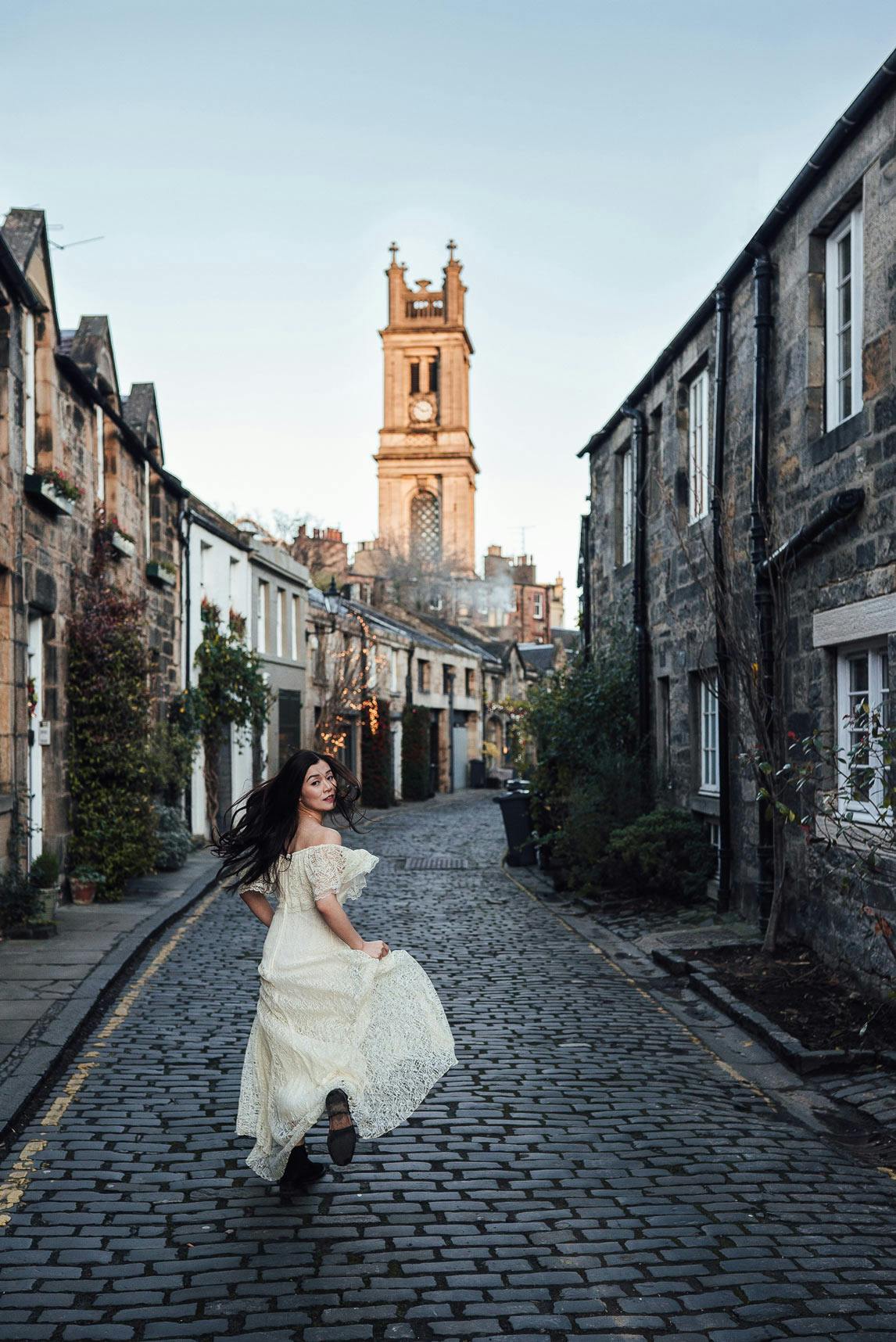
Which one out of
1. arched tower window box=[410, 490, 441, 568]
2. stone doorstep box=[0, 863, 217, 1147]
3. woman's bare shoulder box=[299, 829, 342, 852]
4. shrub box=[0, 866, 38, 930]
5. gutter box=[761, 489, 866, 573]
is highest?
arched tower window box=[410, 490, 441, 568]

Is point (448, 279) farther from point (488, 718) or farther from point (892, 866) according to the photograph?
point (892, 866)

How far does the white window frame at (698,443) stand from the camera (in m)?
13.2

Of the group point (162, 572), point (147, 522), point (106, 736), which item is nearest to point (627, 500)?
point (162, 572)

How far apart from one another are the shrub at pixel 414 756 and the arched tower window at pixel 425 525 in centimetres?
4339

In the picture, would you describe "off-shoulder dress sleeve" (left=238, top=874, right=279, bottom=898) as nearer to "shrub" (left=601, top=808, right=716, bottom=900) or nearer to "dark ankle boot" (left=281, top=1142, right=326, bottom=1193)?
"dark ankle boot" (left=281, top=1142, right=326, bottom=1193)

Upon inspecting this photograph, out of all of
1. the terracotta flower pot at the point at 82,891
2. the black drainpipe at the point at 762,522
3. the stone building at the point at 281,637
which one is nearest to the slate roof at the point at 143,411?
the stone building at the point at 281,637

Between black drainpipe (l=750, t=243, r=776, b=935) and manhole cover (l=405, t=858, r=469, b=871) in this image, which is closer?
black drainpipe (l=750, t=243, r=776, b=935)

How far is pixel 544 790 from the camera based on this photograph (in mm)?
17188

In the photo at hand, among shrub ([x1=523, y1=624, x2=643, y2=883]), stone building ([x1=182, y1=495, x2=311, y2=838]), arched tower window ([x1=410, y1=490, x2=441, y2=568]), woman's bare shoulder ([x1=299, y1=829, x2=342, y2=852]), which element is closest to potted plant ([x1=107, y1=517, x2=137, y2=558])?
stone building ([x1=182, y1=495, x2=311, y2=838])

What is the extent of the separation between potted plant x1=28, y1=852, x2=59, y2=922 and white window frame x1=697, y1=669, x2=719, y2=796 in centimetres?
613

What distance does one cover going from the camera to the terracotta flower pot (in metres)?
13.1

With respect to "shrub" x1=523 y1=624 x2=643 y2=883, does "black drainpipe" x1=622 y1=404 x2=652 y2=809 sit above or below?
above

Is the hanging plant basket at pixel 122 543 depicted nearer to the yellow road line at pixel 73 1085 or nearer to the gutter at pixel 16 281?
the gutter at pixel 16 281

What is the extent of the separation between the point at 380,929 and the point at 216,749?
1037 centimetres
